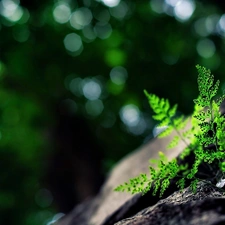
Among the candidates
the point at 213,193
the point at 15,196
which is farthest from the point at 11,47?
the point at 213,193

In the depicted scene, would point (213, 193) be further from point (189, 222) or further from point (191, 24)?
point (191, 24)

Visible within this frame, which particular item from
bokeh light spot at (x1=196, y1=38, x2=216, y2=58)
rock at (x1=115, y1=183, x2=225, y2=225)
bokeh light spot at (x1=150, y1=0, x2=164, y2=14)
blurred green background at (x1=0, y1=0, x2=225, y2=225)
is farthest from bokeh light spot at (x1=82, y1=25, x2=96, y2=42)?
rock at (x1=115, y1=183, x2=225, y2=225)

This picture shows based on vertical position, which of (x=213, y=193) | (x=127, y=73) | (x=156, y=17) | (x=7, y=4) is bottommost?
(x=213, y=193)

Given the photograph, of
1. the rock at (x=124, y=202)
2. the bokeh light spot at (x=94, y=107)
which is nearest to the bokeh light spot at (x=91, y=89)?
the bokeh light spot at (x=94, y=107)

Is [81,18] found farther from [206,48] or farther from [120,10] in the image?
[206,48]

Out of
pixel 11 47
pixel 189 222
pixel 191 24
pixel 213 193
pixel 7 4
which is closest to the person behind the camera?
pixel 189 222

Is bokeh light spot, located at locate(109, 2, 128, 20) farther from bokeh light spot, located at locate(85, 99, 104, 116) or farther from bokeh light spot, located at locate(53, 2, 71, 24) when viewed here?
bokeh light spot, located at locate(85, 99, 104, 116)
